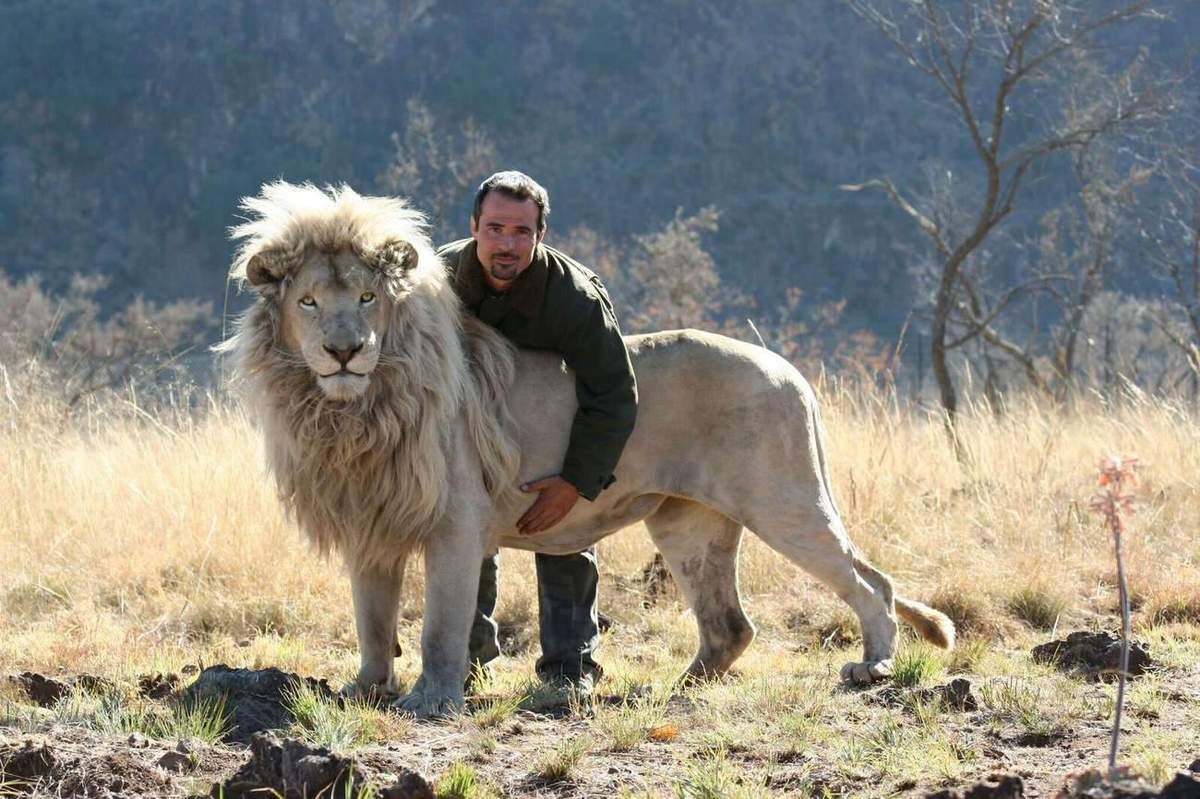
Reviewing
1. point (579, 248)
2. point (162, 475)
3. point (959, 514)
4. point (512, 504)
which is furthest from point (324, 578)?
point (579, 248)

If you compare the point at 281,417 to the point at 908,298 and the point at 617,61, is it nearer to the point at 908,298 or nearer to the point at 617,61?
the point at 908,298

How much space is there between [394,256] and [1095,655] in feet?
10.0

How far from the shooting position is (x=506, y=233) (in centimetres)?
533

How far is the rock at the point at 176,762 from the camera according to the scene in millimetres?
3934

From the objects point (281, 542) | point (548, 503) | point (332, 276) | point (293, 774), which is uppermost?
point (332, 276)

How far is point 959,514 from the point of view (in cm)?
870

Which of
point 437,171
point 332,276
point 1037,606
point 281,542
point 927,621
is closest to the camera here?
point 332,276

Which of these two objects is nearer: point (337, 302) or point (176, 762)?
point (176, 762)

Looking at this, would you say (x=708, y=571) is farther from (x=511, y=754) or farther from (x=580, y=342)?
(x=511, y=754)

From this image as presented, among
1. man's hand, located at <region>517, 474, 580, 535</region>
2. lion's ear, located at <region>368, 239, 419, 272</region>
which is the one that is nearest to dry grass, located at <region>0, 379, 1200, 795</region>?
man's hand, located at <region>517, 474, 580, 535</region>

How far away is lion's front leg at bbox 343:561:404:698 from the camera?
5.36 metres

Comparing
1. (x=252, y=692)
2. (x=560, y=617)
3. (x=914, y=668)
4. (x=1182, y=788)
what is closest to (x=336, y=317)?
(x=252, y=692)

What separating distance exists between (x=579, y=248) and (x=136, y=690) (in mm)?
29196

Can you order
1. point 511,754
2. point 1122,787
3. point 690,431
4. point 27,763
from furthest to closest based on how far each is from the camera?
1. point 690,431
2. point 511,754
3. point 27,763
4. point 1122,787
